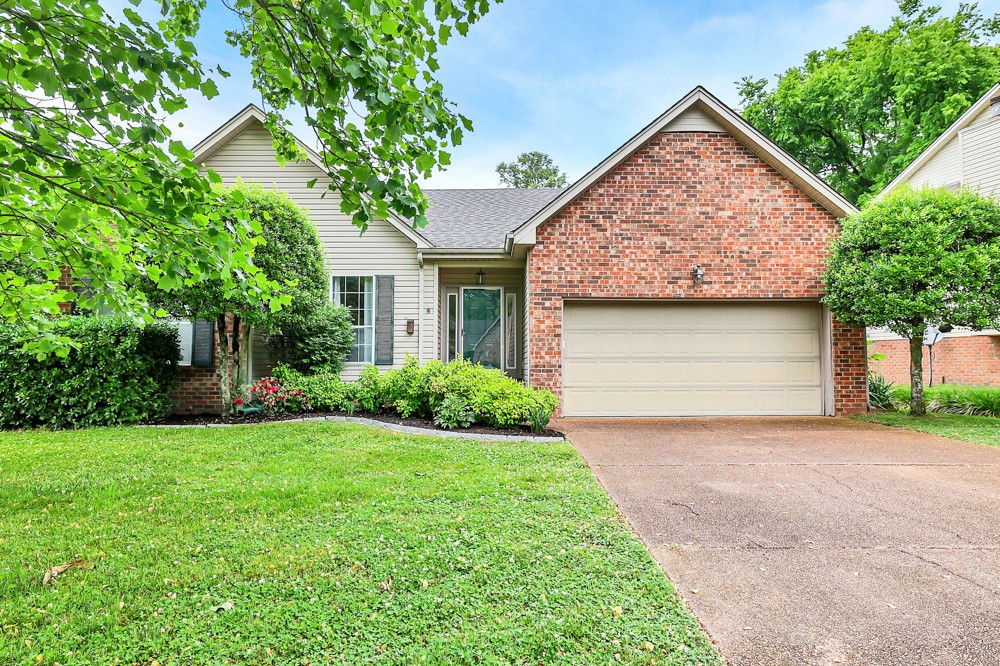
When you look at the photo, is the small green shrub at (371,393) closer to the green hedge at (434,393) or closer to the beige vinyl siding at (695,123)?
the green hedge at (434,393)

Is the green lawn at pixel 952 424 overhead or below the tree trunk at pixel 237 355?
below

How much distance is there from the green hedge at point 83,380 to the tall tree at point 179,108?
15.8 ft

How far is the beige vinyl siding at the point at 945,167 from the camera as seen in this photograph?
14.4m

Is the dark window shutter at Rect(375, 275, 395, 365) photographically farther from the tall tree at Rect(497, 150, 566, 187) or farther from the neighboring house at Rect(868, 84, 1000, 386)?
the tall tree at Rect(497, 150, 566, 187)

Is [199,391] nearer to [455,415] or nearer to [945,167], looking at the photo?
[455,415]

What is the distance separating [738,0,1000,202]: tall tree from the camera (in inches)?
748

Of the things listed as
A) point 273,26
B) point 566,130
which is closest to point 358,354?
point 273,26

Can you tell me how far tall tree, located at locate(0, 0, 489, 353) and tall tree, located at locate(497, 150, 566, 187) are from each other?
34.8 metres

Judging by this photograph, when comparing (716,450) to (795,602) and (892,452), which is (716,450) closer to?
(892,452)

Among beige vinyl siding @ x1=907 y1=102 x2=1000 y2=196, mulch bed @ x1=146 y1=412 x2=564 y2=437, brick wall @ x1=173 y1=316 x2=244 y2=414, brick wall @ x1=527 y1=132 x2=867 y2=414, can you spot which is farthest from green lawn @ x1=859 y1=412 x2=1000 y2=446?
brick wall @ x1=173 y1=316 x2=244 y2=414

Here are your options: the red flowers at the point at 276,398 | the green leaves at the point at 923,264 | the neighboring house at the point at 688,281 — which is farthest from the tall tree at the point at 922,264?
the red flowers at the point at 276,398

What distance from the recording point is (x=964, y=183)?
518 inches

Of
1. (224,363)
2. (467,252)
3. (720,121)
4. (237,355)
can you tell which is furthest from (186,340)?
(720,121)

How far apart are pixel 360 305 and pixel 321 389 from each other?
2.15 metres
